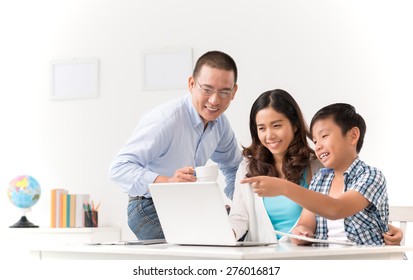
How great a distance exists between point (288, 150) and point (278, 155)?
5 cm

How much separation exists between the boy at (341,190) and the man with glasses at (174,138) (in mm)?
584

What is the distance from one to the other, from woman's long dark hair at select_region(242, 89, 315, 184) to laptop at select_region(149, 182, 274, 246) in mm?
701

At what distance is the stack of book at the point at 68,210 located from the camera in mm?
4617

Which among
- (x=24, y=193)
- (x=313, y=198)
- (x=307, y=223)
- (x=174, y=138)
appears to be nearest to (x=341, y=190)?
(x=307, y=223)

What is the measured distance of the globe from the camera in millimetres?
4699

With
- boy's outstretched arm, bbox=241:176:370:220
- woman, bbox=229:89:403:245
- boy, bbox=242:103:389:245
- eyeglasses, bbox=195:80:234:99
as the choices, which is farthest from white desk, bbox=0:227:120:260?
boy's outstretched arm, bbox=241:176:370:220

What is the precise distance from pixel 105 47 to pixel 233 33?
2.96 feet

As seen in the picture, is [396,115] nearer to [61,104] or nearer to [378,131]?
[378,131]

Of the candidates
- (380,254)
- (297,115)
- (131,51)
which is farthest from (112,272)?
(131,51)

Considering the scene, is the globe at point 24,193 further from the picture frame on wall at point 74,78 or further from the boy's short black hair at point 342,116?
the boy's short black hair at point 342,116

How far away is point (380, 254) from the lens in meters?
1.78

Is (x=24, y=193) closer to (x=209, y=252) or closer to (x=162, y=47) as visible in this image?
(x=162, y=47)

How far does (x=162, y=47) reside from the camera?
464 cm

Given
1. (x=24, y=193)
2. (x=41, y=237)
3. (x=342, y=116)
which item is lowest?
(x=41, y=237)
